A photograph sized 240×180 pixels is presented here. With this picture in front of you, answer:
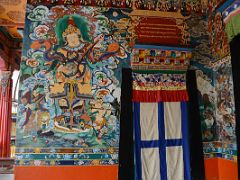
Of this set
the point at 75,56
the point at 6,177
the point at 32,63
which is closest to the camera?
the point at 32,63

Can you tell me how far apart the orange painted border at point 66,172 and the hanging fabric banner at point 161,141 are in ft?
1.41

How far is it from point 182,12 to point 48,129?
2.82m

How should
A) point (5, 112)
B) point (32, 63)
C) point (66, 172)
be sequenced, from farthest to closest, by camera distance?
point (5, 112) < point (32, 63) < point (66, 172)

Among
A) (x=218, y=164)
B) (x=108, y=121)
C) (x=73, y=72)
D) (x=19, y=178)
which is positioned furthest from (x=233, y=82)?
(x=19, y=178)

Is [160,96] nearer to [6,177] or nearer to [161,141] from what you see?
[161,141]

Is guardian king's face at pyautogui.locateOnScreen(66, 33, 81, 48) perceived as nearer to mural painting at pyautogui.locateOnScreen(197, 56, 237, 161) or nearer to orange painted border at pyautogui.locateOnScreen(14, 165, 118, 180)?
orange painted border at pyautogui.locateOnScreen(14, 165, 118, 180)

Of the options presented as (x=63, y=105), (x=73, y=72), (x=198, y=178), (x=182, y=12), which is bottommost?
(x=198, y=178)

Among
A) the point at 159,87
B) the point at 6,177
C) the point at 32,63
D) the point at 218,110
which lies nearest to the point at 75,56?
the point at 32,63

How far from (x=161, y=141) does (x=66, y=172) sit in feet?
4.66

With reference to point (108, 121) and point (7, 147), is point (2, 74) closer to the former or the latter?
point (7, 147)

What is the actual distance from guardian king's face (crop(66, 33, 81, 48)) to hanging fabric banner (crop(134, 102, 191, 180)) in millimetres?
1279

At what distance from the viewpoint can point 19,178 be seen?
3117mm

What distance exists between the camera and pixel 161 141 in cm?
345

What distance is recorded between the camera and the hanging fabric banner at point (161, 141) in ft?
11.0
